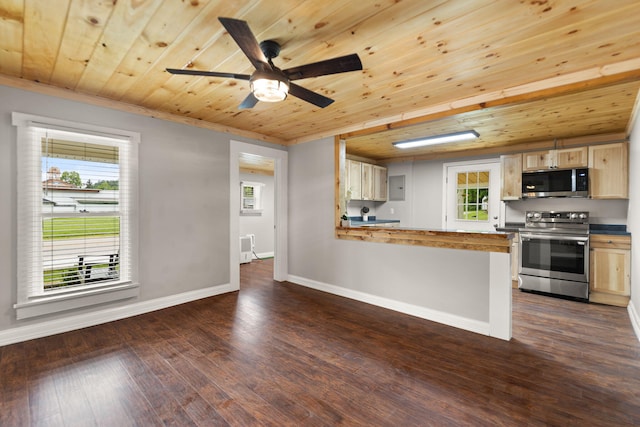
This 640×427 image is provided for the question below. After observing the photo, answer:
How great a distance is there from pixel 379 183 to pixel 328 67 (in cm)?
460

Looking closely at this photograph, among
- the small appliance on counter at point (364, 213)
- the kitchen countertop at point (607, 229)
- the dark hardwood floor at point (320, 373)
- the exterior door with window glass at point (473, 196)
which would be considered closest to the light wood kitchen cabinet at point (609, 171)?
the kitchen countertop at point (607, 229)

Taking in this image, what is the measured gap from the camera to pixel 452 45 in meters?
2.06

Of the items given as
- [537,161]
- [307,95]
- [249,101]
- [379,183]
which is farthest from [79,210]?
[537,161]

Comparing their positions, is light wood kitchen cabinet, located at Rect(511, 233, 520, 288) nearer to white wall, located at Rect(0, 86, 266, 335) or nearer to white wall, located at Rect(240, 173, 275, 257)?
white wall, located at Rect(0, 86, 266, 335)

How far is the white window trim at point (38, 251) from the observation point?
2.71 metres

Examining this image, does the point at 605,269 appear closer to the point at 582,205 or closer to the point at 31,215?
the point at 582,205

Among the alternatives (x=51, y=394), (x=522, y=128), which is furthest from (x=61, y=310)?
(x=522, y=128)

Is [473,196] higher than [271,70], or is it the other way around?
[271,70]

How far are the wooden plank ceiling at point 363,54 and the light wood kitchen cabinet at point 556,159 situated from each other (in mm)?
885

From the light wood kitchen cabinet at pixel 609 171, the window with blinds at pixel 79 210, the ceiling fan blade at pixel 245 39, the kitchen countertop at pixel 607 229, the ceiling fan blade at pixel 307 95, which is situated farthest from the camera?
the kitchen countertop at pixel 607 229

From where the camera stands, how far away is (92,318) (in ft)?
10.2

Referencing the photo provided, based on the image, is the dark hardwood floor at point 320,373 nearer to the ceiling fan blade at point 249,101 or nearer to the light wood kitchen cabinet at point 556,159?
the ceiling fan blade at point 249,101

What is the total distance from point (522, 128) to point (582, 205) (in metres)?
1.73

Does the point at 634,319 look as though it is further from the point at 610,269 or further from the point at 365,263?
the point at 365,263
